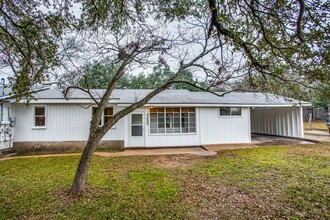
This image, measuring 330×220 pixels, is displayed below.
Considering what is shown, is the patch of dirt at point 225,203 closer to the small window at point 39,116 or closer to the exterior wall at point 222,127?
the exterior wall at point 222,127

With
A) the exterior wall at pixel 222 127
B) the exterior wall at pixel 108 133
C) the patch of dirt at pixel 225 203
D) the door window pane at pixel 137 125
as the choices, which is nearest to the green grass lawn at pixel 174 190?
the patch of dirt at pixel 225 203

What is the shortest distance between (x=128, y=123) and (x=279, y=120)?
37.6 feet

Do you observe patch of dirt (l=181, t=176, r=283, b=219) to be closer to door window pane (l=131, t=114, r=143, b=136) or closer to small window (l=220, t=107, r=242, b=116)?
door window pane (l=131, t=114, r=143, b=136)

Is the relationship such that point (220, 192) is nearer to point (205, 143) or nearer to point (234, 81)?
point (234, 81)

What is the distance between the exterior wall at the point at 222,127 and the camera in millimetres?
11172

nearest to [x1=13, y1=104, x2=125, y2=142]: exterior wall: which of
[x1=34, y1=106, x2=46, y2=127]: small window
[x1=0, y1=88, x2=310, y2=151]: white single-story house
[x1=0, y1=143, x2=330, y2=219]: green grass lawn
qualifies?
[x1=0, y1=88, x2=310, y2=151]: white single-story house

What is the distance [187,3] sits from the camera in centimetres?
492

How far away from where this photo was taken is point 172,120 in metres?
11.0

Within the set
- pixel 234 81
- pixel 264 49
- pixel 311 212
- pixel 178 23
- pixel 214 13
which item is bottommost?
pixel 311 212

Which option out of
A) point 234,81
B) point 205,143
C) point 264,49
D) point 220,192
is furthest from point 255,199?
point 205,143

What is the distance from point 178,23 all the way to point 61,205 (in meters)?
5.62

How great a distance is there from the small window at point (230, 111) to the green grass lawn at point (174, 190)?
437 cm

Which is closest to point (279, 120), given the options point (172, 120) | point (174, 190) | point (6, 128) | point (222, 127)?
point (222, 127)

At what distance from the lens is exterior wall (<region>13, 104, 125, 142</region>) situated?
10.0 m
